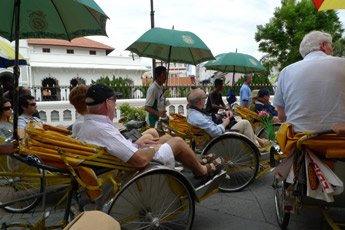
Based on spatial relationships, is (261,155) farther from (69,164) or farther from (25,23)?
(25,23)

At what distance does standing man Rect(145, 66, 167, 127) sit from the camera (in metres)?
5.25

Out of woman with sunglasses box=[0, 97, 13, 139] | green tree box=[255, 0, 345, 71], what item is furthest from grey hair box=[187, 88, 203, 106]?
green tree box=[255, 0, 345, 71]

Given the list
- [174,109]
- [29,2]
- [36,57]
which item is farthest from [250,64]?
[36,57]

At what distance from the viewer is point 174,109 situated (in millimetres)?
14688

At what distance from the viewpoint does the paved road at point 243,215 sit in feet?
10.5

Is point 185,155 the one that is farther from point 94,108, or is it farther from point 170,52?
point 170,52

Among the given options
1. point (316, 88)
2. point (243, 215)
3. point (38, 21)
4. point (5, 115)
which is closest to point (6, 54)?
point (5, 115)

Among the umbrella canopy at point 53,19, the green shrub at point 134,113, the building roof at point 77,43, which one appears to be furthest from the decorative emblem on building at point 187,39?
the building roof at point 77,43

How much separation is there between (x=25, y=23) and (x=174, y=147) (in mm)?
2570

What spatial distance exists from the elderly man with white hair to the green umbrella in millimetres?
2182

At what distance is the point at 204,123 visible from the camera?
4281mm

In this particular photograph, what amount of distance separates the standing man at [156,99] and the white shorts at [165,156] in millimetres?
2329

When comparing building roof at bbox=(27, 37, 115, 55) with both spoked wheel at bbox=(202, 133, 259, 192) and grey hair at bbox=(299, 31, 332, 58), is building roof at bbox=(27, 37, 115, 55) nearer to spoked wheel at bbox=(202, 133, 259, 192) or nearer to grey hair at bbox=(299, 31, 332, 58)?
spoked wheel at bbox=(202, 133, 259, 192)

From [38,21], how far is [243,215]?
349 centimetres
